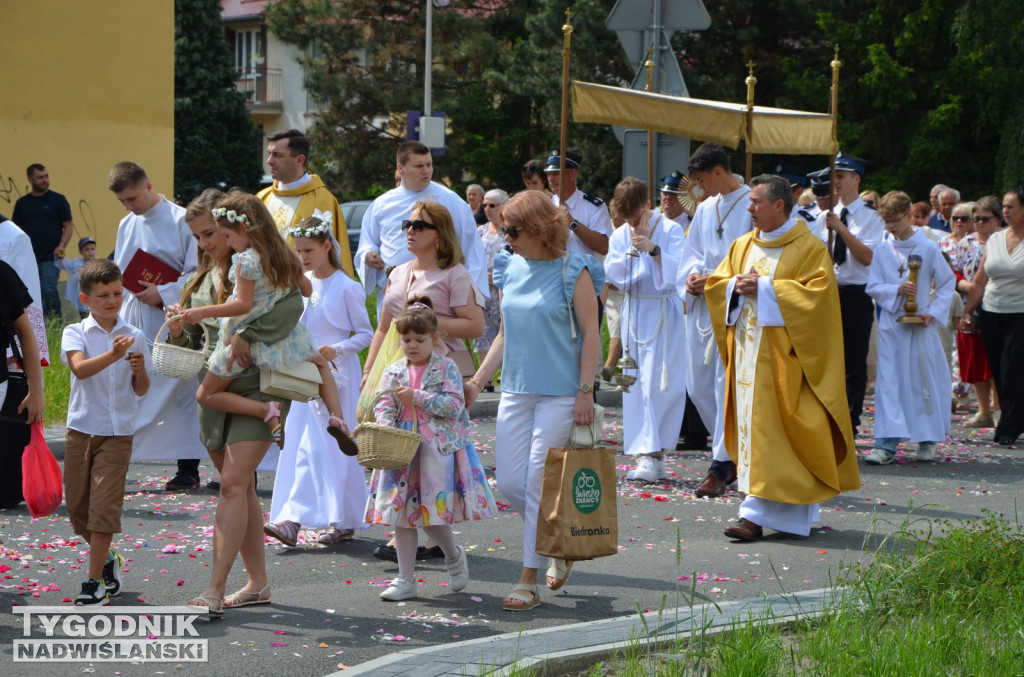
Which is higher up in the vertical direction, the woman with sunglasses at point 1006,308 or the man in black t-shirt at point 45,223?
the man in black t-shirt at point 45,223

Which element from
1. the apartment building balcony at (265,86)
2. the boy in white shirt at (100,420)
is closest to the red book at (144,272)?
the boy in white shirt at (100,420)

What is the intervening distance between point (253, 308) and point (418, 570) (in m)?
1.78

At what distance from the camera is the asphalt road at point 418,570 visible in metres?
5.88

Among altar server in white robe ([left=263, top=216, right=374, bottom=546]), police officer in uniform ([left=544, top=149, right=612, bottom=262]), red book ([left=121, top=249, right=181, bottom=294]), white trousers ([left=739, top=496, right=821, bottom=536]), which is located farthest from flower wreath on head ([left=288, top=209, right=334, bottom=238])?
police officer in uniform ([left=544, top=149, right=612, bottom=262])

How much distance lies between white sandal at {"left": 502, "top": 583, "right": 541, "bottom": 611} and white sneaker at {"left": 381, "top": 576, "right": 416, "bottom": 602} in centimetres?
44

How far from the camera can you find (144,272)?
925 centimetres

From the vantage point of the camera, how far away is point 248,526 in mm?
6438

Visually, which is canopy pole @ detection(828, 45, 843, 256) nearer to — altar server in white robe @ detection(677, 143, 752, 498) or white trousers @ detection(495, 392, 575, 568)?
altar server in white robe @ detection(677, 143, 752, 498)

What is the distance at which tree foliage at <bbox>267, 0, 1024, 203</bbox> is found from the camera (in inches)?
1341

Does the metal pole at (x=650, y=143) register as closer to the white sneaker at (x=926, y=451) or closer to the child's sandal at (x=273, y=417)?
the white sneaker at (x=926, y=451)

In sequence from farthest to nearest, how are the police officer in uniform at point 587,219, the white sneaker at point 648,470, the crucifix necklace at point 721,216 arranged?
the police officer in uniform at point 587,219 → the white sneaker at point 648,470 → the crucifix necklace at point 721,216

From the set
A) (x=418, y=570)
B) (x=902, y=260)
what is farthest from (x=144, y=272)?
(x=902, y=260)

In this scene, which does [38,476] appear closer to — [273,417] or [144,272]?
[273,417]

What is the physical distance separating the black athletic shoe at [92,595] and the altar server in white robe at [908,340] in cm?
684
